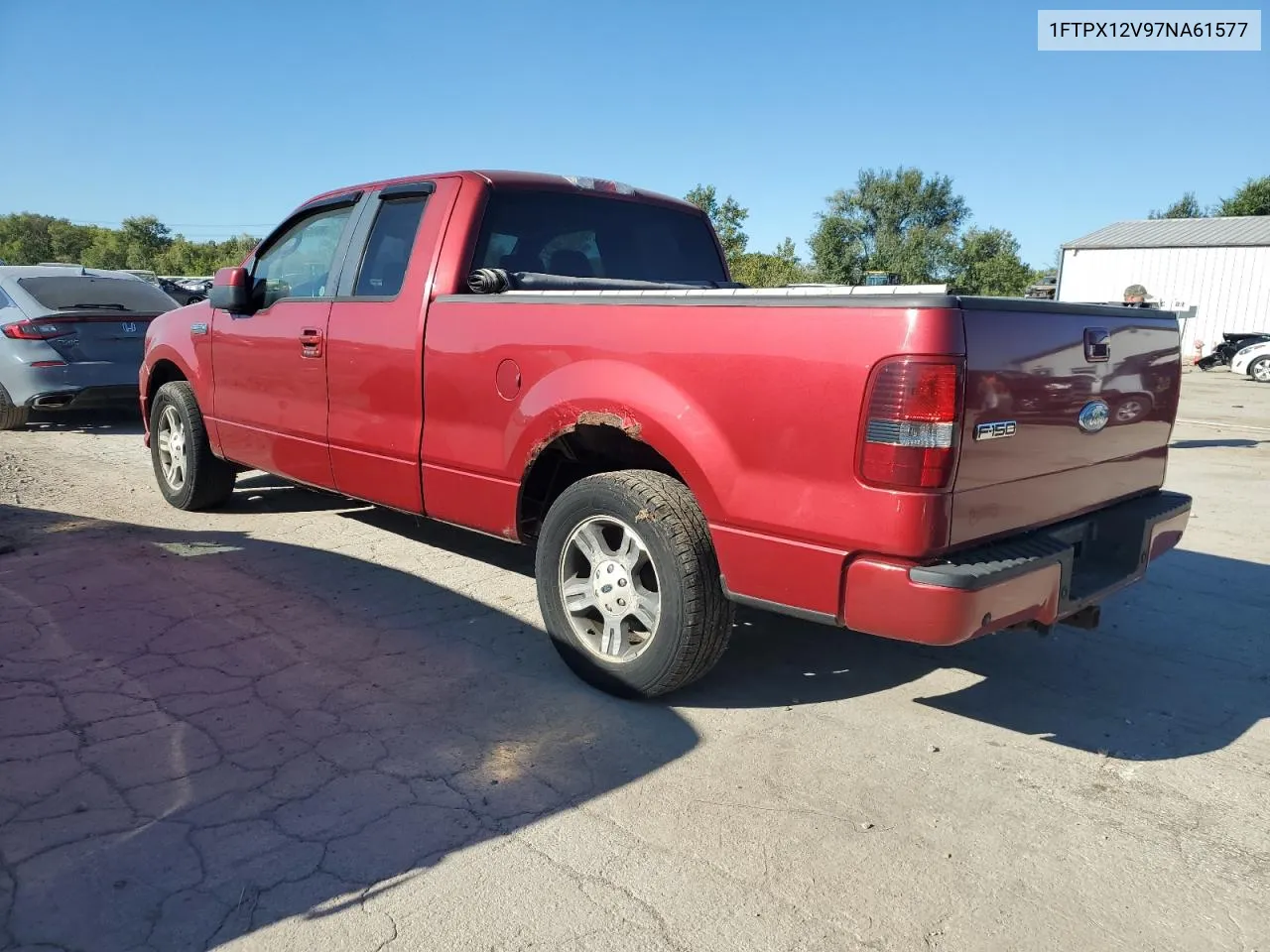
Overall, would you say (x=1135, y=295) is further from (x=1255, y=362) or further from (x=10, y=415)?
(x=1255, y=362)

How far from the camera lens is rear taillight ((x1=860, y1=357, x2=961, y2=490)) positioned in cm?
A: 261

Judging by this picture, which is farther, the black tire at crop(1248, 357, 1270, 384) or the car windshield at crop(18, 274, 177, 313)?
the black tire at crop(1248, 357, 1270, 384)

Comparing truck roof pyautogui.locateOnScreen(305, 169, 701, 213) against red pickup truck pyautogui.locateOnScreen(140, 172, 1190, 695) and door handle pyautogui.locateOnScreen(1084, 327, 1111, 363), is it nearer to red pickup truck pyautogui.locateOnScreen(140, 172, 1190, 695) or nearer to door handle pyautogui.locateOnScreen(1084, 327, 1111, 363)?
red pickup truck pyautogui.locateOnScreen(140, 172, 1190, 695)

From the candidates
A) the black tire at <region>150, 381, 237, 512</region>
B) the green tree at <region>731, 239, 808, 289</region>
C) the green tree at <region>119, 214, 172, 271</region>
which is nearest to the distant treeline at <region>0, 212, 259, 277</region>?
the green tree at <region>119, 214, 172, 271</region>

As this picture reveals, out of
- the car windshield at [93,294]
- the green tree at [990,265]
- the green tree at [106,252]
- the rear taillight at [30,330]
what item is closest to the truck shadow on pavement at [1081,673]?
the rear taillight at [30,330]

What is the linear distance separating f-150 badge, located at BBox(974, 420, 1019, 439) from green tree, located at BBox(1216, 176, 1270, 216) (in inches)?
2571

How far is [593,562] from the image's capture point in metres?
3.55

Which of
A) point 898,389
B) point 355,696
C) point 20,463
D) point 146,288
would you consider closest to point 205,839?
point 355,696

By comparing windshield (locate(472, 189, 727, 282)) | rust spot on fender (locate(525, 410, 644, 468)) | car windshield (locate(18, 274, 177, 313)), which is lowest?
rust spot on fender (locate(525, 410, 644, 468))

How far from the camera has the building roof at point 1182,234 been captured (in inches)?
1362

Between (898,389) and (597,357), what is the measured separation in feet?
3.89

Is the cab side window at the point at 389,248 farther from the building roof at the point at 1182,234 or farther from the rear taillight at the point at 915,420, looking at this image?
the building roof at the point at 1182,234

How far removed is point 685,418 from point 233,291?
10.7 feet

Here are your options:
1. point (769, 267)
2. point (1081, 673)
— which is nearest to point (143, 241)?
point (769, 267)
